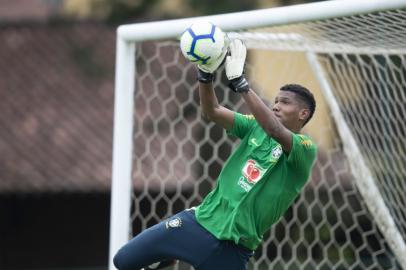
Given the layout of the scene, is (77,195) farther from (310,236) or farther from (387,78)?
(387,78)

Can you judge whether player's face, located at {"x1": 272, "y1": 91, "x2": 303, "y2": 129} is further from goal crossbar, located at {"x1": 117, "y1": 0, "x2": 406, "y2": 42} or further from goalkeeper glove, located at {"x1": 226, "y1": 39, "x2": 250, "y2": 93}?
goal crossbar, located at {"x1": 117, "y1": 0, "x2": 406, "y2": 42}

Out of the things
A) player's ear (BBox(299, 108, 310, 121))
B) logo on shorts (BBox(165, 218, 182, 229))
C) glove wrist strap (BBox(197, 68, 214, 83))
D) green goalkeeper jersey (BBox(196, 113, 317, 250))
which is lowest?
logo on shorts (BBox(165, 218, 182, 229))

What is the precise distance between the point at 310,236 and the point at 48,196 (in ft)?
17.7

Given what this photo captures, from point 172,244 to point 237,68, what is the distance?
102 centimetres

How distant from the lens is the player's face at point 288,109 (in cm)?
589

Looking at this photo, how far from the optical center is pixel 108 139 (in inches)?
570

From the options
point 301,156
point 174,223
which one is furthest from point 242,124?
point 174,223

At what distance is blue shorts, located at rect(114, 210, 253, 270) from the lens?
19.0 ft

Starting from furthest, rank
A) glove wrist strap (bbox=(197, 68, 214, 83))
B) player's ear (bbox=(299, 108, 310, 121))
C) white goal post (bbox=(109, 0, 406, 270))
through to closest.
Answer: white goal post (bbox=(109, 0, 406, 270)) → player's ear (bbox=(299, 108, 310, 121)) → glove wrist strap (bbox=(197, 68, 214, 83))

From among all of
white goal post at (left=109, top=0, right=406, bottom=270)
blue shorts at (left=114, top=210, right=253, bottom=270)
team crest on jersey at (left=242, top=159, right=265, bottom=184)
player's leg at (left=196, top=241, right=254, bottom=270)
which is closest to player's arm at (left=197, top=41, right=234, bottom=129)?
team crest on jersey at (left=242, top=159, right=265, bottom=184)

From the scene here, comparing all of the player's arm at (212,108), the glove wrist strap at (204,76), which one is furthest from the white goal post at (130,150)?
the glove wrist strap at (204,76)

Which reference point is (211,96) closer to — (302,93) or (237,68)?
(237,68)

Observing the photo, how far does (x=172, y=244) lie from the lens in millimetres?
5848

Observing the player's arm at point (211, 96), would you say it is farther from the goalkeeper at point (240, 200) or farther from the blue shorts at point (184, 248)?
the blue shorts at point (184, 248)
